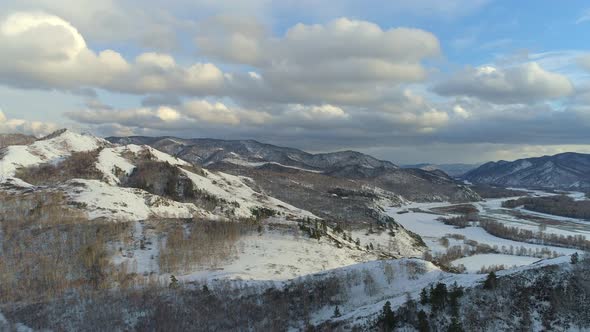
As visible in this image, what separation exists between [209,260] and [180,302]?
3084 cm

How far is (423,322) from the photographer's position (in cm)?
4916

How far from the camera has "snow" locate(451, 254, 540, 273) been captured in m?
165

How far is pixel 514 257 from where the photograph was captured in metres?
184

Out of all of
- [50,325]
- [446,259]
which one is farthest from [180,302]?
[446,259]

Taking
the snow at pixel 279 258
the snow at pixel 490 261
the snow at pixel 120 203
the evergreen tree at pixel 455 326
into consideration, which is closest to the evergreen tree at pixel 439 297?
the evergreen tree at pixel 455 326

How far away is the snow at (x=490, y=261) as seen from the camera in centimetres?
16512

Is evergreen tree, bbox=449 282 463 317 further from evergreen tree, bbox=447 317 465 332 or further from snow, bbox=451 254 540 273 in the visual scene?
snow, bbox=451 254 540 273

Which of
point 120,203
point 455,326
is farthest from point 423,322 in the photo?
point 120,203

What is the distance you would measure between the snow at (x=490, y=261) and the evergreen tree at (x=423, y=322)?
120 metres

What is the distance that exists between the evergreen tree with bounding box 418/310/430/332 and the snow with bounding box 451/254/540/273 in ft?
394

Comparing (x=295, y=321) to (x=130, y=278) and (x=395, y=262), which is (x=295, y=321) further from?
(x=130, y=278)

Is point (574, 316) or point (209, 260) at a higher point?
point (574, 316)

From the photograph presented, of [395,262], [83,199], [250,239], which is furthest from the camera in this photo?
[83,199]

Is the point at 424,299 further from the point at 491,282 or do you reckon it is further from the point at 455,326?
the point at 491,282
